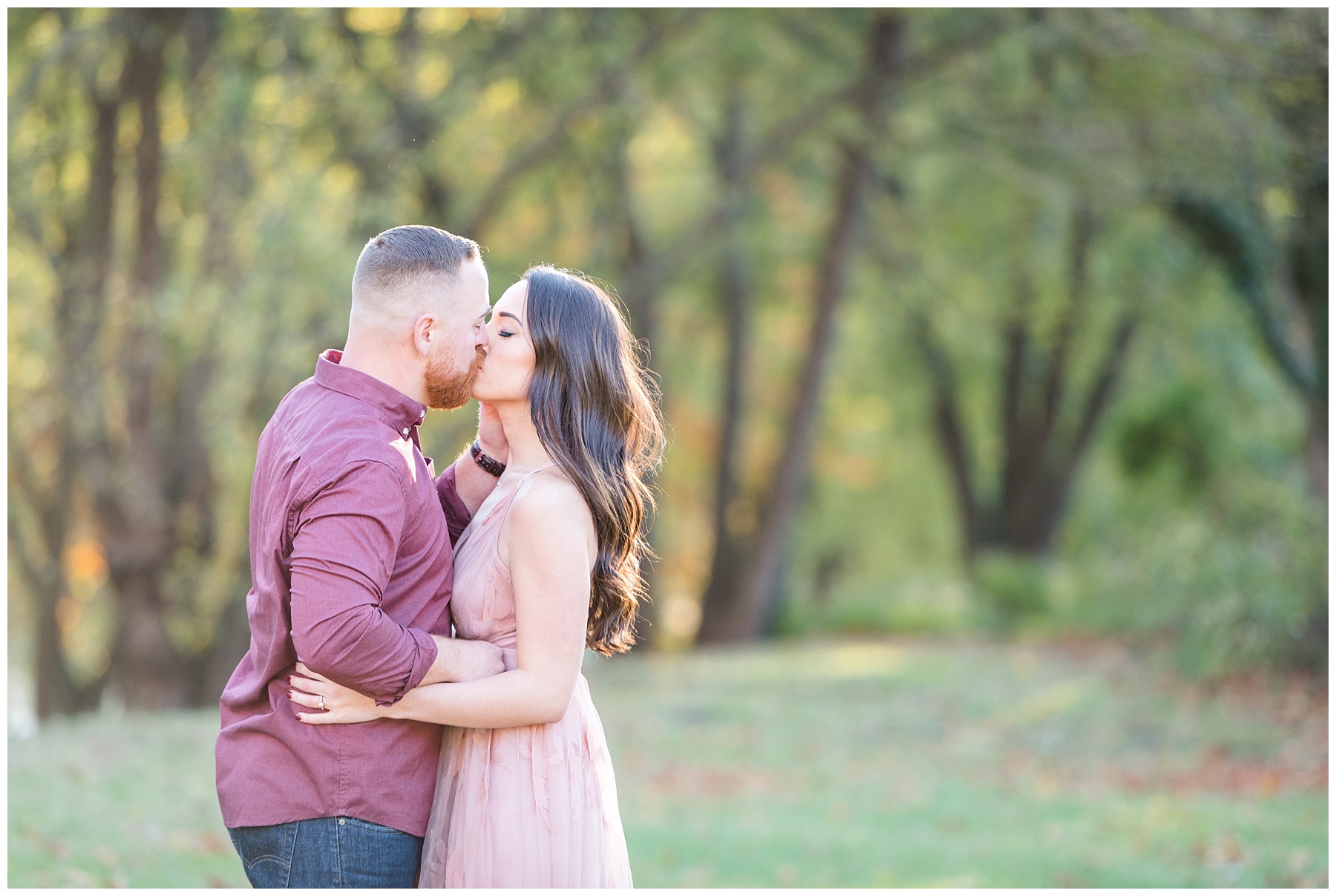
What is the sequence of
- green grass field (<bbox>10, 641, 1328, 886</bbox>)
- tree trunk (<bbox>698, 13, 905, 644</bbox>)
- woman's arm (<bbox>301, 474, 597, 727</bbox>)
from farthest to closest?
tree trunk (<bbox>698, 13, 905, 644</bbox>) → green grass field (<bbox>10, 641, 1328, 886</bbox>) → woman's arm (<bbox>301, 474, 597, 727</bbox>)

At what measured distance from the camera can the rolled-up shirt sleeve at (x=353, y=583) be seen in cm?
245

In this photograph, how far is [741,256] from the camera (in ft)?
61.1

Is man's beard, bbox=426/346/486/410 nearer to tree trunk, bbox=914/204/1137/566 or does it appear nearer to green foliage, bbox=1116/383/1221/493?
green foliage, bbox=1116/383/1221/493

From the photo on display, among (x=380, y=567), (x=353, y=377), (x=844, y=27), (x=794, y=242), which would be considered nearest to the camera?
(x=380, y=567)

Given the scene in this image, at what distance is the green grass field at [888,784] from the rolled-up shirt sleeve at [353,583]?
3.97 m

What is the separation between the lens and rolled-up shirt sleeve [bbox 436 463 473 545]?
3197 mm

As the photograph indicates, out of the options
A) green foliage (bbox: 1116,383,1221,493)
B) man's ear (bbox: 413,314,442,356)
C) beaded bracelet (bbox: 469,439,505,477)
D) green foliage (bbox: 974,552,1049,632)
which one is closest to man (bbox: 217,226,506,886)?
man's ear (bbox: 413,314,442,356)

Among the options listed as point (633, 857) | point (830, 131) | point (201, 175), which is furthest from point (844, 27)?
point (633, 857)

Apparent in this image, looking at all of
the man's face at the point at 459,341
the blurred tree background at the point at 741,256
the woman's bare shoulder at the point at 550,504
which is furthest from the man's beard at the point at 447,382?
the blurred tree background at the point at 741,256

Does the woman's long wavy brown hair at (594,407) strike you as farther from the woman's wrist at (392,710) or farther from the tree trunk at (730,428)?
the tree trunk at (730,428)

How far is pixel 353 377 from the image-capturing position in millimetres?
2756

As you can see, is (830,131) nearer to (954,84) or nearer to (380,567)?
(954,84)

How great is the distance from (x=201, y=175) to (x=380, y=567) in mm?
8627

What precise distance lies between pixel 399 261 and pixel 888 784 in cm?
802
